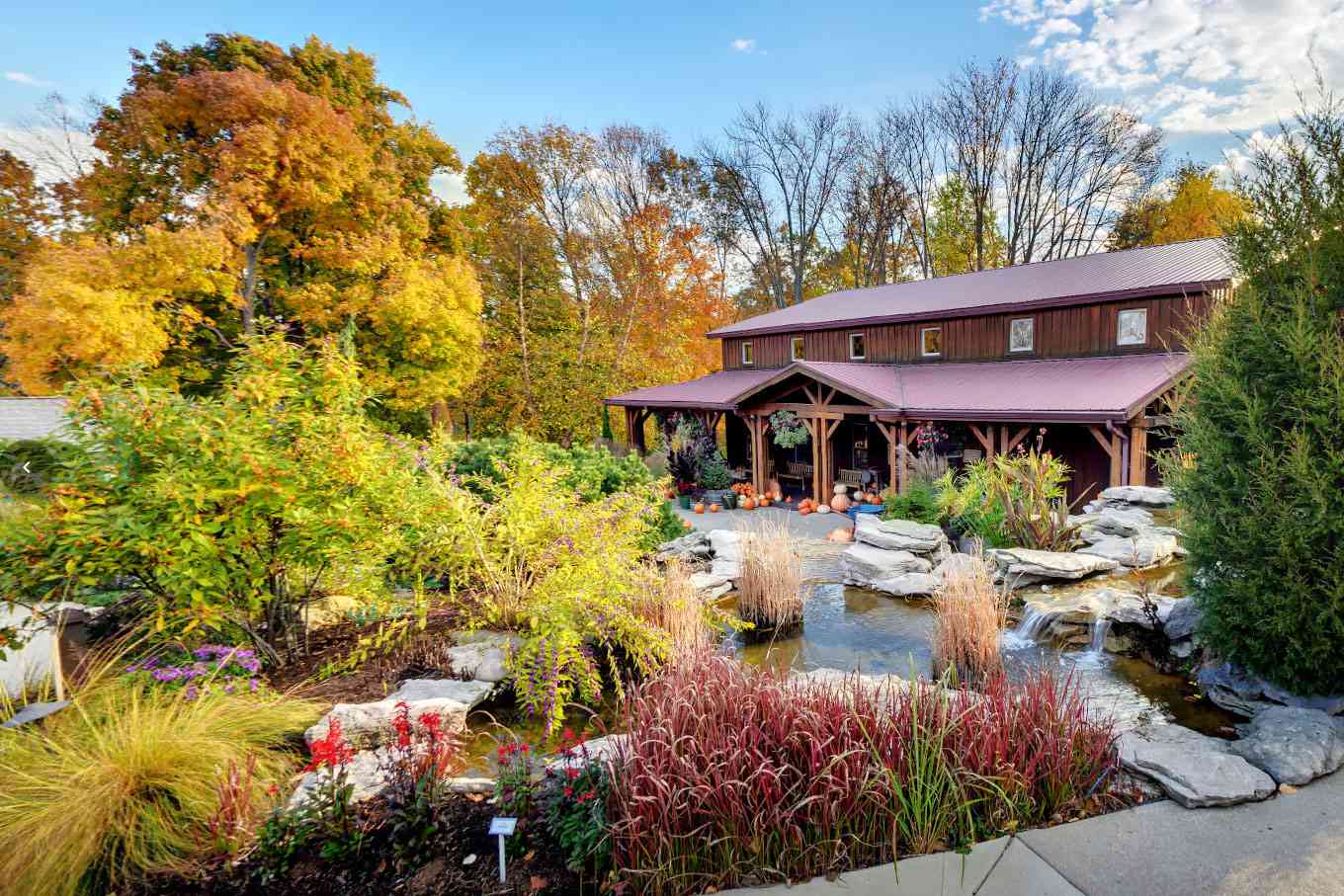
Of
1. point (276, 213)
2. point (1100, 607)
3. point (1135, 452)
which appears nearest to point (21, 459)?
point (276, 213)

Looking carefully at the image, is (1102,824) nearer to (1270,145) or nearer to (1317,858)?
(1317,858)

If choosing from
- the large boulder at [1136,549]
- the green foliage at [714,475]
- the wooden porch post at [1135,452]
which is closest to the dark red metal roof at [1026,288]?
the wooden porch post at [1135,452]

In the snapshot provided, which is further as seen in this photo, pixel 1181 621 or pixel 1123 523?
pixel 1123 523

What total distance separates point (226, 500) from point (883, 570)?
23.3ft

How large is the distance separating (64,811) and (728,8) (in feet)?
60.8

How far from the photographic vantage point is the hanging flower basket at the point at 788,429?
1414 cm

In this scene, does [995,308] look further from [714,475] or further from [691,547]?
[691,547]

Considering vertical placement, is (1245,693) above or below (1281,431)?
below

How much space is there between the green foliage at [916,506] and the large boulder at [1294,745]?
6.28m

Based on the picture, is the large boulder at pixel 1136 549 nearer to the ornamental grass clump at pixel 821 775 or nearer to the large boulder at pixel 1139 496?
the large boulder at pixel 1139 496

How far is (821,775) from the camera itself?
2646mm

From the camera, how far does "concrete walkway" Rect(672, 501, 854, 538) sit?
11.8 m

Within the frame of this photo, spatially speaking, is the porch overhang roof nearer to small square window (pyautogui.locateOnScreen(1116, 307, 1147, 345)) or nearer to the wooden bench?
small square window (pyautogui.locateOnScreen(1116, 307, 1147, 345))

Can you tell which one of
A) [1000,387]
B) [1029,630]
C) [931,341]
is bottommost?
[1029,630]
